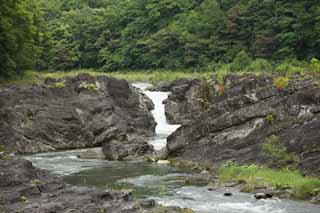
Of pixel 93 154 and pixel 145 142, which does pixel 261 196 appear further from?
pixel 93 154

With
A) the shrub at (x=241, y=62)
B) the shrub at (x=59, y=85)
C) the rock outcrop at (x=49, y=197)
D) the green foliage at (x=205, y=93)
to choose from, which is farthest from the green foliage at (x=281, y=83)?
the shrub at (x=241, y=62)

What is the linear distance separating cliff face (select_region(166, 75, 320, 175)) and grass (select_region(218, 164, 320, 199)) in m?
1.04

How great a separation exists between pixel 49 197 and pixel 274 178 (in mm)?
10786

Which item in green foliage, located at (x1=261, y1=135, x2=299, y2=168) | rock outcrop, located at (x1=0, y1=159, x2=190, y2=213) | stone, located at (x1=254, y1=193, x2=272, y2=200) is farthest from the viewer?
green foliage, located at (x1=261, y1=135, x2=299, y2=168)

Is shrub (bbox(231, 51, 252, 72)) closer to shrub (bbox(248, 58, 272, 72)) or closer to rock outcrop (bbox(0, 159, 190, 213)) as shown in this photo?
shrub (bbox(248, 58, 272, 72))

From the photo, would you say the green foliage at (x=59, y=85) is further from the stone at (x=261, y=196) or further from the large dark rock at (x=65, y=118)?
the stone at (x=261, y=196)

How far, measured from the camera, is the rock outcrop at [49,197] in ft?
73.1

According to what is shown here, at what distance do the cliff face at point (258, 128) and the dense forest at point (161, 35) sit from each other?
26393mm

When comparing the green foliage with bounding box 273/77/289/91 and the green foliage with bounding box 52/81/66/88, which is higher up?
the green foliage with bounding box 52/81/66/88

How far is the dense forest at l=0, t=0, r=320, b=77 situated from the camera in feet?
209

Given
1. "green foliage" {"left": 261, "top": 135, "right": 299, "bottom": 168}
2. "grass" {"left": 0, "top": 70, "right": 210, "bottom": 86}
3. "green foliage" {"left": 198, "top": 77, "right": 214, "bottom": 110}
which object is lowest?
"green foliage" {"left": 261, "top": 135, "right": 299, "bottom": 168}

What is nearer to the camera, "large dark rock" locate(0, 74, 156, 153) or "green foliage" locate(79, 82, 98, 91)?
"large dark rock" locate(0, 74, 156, 153)

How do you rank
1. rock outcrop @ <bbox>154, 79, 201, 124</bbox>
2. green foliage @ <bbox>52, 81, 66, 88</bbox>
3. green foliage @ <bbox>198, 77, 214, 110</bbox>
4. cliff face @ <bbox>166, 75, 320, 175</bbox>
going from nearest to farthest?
cliff face @ <bbox>166, 75, 320, 175</bbox>
green foliage @ <bbox>52, 81, 66, 88</bbox>
green foliage @ <bbox>198, 77, 214, 110</bbox>
rock outcrop @ <bbox>154, 79, 201, 124</bbox>

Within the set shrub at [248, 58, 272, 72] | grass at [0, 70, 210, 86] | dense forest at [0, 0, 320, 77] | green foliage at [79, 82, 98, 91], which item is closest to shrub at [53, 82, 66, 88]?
green foliage at [79, 82, 98, 91]
